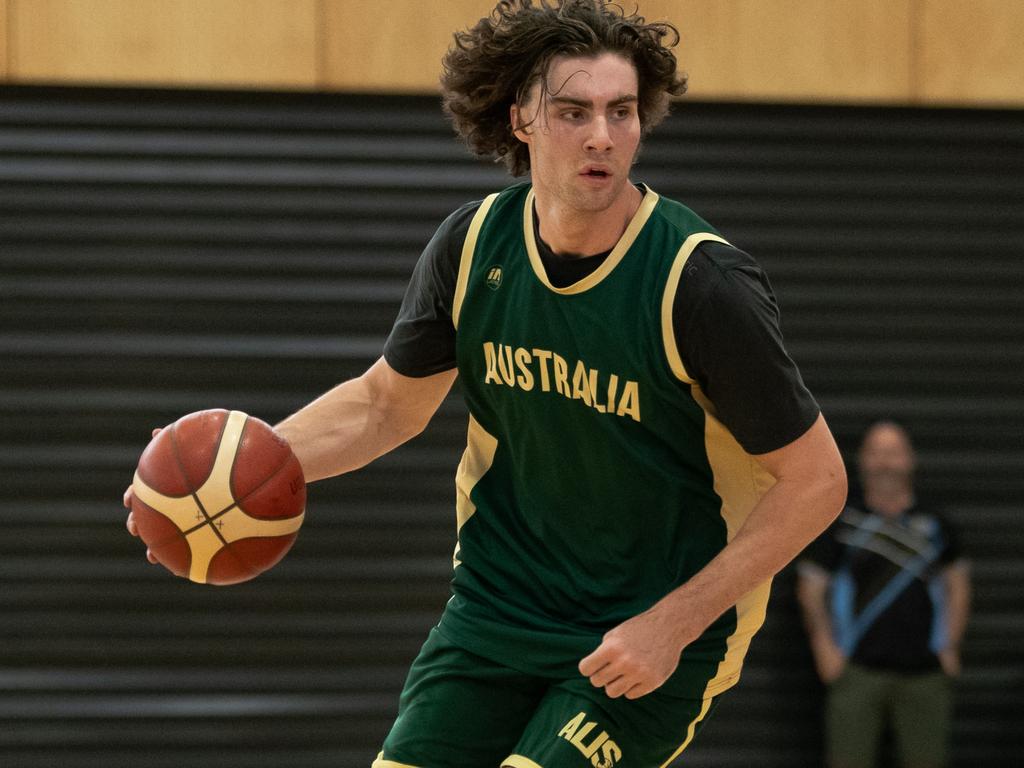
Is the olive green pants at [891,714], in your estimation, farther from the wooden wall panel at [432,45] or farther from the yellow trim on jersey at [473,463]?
the yellow trim on jersey at [473,463]

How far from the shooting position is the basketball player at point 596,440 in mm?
3203

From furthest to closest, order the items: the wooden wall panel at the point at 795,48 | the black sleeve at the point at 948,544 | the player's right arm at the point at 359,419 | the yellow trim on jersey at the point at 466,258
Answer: the wooden wall panel at the point at 795,48
the black sleeve at the point at 948,544
the player's right arm at the point at 359,419
the yellow trim on jersey at the point at 466,258

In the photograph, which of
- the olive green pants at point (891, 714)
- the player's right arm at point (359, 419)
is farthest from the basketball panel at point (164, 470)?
the olive green pants at point (891, 714)

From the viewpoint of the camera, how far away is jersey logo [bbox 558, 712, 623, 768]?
328cm

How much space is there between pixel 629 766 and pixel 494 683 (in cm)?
36

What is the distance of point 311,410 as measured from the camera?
3859 millimetres

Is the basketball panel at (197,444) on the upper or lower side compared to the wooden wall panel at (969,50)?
lower

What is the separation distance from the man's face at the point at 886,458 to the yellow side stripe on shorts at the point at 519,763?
3.96 meters

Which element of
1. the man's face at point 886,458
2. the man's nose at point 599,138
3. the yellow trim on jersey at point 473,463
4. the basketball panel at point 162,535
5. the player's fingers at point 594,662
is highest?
the man's nose at point 599,138

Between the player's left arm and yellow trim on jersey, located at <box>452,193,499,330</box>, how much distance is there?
32.1 inches

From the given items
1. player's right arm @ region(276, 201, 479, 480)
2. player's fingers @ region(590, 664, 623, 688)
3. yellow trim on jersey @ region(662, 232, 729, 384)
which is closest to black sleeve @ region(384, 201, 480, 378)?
player's right arm @ region(276, 201, 479, 480)

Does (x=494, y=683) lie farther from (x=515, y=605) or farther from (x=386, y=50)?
(x=386, y=50)

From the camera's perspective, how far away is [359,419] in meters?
3.86

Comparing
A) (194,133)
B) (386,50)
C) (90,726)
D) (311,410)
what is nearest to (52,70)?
(194,133)
